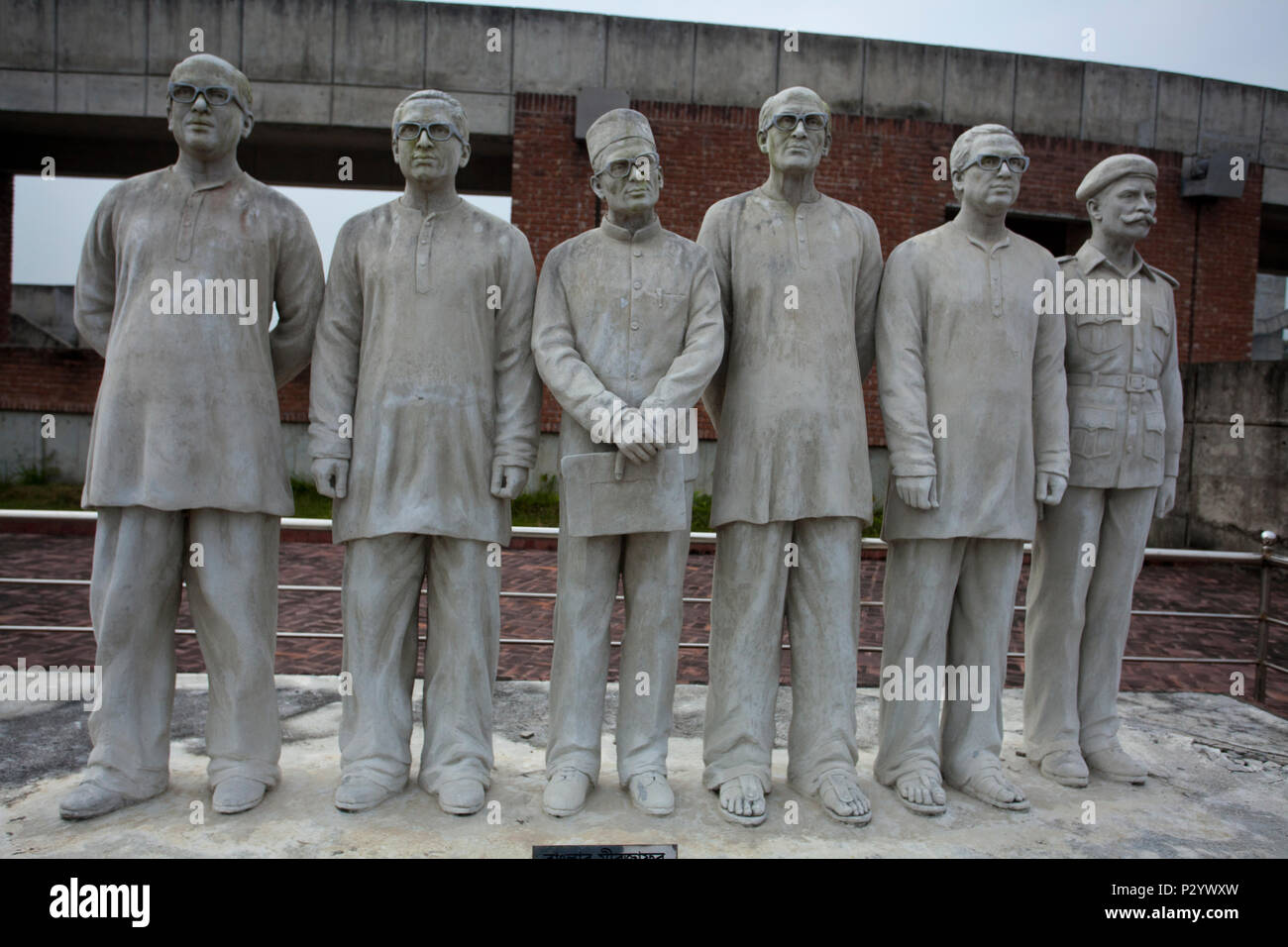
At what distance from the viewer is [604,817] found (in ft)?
12.6

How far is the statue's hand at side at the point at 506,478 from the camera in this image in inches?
154

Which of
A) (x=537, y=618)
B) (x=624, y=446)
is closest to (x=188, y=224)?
(x=624, y=446)

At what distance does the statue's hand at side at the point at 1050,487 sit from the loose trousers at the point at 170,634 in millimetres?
2938

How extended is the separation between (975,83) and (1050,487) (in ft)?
35.7

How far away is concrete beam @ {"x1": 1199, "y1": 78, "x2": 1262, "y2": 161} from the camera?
14.4m

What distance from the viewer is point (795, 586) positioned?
414 centimetres

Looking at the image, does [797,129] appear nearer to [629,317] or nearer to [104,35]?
[629,317]

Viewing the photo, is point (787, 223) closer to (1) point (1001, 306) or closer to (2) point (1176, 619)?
(1) point (1001, 306)

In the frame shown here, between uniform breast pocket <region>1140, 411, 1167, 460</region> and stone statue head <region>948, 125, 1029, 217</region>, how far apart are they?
42.0 inches

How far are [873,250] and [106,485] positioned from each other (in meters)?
2.93

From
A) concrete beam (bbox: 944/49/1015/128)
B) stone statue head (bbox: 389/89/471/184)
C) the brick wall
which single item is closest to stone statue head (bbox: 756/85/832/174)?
stone statue head (bbox: 389/89/471/184)

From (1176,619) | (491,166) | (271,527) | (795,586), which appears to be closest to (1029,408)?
(795,586)

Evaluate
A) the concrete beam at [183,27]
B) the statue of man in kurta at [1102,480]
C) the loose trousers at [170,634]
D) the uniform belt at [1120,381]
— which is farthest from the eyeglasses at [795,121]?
the concrete beam at [183,27]

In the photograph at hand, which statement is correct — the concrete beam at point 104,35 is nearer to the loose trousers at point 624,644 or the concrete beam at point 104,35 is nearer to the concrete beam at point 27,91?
the concrete beam at point 27,91
